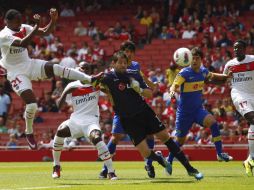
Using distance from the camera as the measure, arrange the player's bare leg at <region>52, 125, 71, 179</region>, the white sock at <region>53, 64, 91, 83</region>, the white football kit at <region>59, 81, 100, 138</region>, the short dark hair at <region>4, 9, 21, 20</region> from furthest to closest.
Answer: the player's bare leg at <region>52, 125, 71, 179</region>, the white football kit at <region>59, 81, 100, 138</region>, the short dark hair at <region>4, 9, 21, 20</region>, the white sock at <region>53, 64, 91, 83</region>

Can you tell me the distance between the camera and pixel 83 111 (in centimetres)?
1634

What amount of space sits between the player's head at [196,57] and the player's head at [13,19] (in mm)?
4173

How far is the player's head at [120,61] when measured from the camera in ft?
47.4

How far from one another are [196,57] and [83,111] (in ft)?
9.88

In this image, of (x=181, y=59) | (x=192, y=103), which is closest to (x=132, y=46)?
(x=181, y=59)

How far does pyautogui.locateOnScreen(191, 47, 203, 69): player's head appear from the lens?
1759cm

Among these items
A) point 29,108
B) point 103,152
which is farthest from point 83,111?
point 29,108

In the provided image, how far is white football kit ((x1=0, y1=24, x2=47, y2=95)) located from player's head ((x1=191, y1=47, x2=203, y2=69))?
374 cm

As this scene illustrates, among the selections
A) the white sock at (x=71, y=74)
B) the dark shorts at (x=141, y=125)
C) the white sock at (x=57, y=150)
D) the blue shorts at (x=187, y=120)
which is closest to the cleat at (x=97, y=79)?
the white sock at (x=71, y=74)

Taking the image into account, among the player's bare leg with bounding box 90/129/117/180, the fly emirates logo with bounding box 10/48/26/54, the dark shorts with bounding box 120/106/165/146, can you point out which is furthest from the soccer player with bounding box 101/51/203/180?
the fly emirates logo with bounding box 10/48/26/54

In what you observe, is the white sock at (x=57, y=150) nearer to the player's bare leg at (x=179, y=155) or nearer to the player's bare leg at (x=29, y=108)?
the player's bare leg at (x=29, y=108)

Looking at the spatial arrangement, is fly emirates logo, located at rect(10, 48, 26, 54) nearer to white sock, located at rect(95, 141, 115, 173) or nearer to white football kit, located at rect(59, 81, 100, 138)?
white football kit, located at rect(59, 81, 100, 138)

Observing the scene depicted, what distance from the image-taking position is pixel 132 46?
16.7m

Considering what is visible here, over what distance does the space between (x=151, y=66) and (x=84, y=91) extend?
15.9 m
